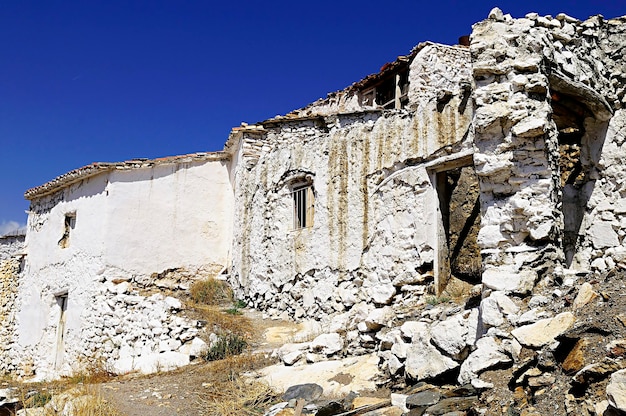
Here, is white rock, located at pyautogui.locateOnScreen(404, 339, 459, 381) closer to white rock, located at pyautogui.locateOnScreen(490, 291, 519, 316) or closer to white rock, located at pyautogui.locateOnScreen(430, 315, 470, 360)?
white rock, located at pyautogui.locateOnScreen(430, 315, 470, 360)

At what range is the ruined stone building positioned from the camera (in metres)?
6.86

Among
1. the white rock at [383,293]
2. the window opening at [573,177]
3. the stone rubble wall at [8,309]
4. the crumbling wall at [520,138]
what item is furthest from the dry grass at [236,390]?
the stone rubble wall at [8,309]

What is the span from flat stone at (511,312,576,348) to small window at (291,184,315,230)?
715 cm

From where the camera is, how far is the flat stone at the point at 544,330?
5250mm

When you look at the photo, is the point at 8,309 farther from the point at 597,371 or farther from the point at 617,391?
the point at 617,391

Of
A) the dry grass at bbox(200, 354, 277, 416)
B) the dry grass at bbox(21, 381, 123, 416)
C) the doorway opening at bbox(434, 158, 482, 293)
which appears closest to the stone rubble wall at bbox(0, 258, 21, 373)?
the dry grass at bbox(21, 381, 123, 416)

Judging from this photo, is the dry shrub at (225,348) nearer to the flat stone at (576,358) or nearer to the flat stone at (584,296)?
the flat stone at (584,296)

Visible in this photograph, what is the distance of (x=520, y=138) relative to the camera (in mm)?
6762

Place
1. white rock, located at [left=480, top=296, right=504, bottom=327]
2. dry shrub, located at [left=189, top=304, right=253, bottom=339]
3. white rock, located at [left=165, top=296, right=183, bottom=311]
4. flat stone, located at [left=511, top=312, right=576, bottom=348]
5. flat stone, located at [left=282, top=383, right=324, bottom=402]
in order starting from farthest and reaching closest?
white rock, located at [left=165, top=296, right=183, bottom=311] → dry shrub, located at [left=189, top=304, right=253, bottom=339] → flat stone, located at [left=282, top=383, right=324, bottom=402] → white rock, located at [left=480, top=296, right=504, bottom=327] → flat stone, located at [left=511, top=312, right=576, bottom=348]

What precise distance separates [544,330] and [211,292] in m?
10.2

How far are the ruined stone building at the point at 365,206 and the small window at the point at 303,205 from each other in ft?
0.14

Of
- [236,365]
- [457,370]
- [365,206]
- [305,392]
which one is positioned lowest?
[305,392]

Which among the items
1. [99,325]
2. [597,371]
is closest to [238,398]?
[597,371]

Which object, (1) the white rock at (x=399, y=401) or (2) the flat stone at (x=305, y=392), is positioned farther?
(2) the flat stone at (x=305, y=392)
